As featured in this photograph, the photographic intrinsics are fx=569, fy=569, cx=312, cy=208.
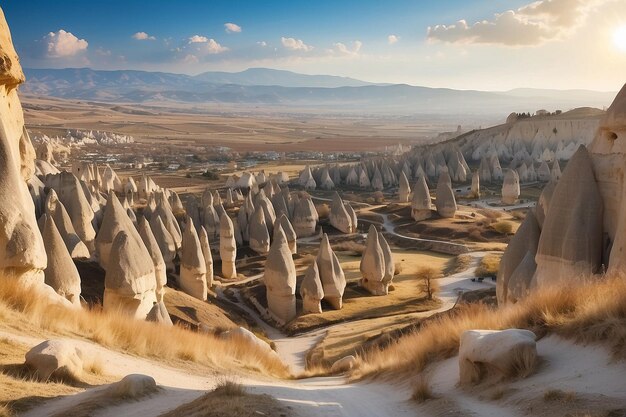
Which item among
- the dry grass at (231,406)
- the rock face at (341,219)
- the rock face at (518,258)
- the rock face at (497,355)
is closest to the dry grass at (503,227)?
the rock face at (341,219)

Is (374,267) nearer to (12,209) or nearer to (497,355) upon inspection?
(12,209)

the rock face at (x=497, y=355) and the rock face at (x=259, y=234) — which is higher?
the rock face at (x=497, y=355)

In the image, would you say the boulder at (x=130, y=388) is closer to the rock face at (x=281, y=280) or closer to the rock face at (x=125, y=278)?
the rock face at (x=125, y=278)

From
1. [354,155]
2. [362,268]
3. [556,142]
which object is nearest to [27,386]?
[362,268]

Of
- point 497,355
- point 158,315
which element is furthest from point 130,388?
point 158,315

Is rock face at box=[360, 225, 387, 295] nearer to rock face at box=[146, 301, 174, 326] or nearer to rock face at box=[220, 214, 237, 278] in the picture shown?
rock face at box=[220, 214, 237, 278]

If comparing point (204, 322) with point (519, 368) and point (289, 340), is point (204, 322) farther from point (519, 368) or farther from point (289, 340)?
point (519, 368)
